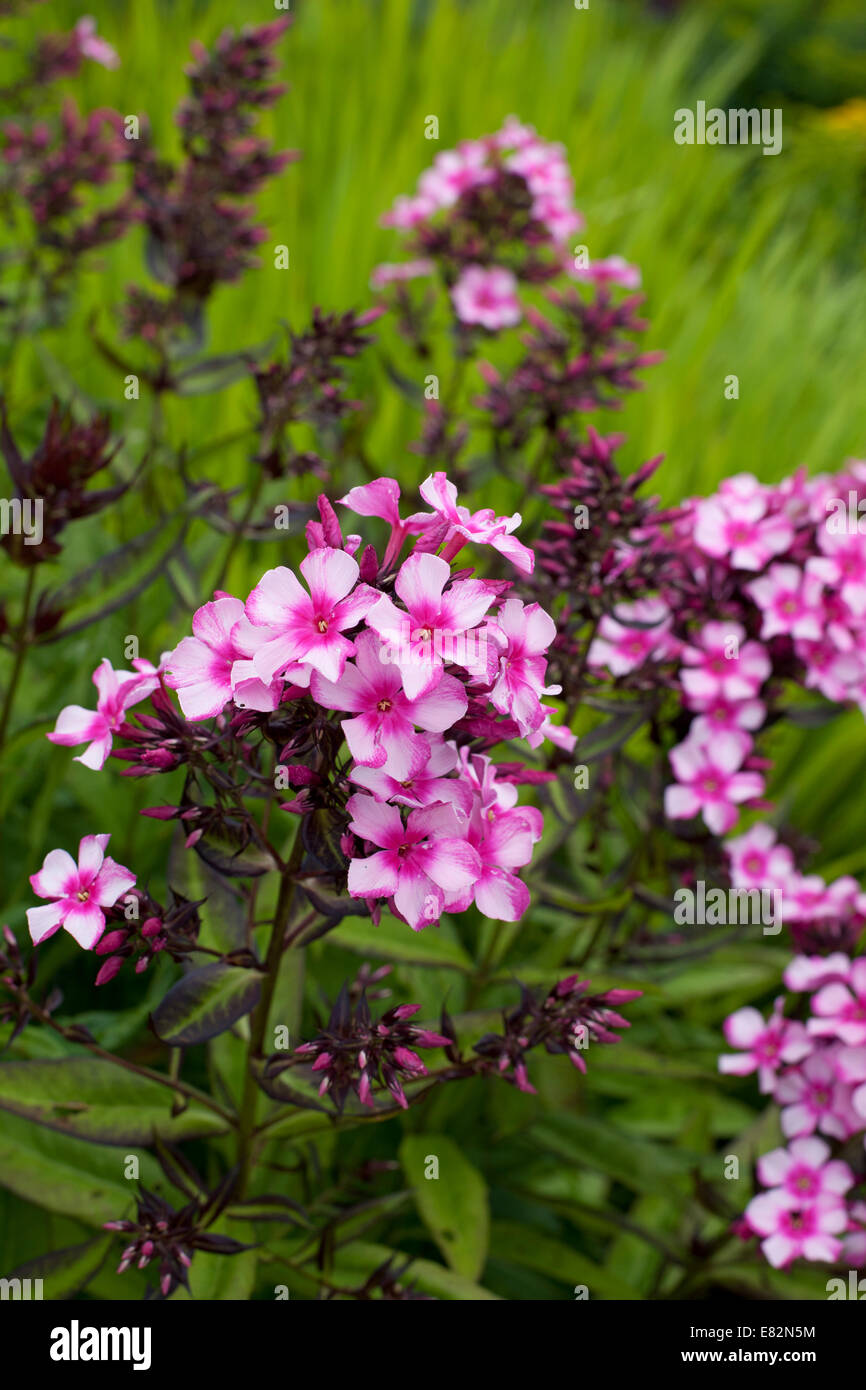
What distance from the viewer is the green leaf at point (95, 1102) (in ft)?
3.95

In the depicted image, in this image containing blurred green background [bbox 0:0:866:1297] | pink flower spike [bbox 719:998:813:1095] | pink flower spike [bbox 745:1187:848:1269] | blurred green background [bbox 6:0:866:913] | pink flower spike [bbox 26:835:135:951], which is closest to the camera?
pink flower spike [bbox 26:835:135:951]

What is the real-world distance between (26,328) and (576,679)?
1.72 m

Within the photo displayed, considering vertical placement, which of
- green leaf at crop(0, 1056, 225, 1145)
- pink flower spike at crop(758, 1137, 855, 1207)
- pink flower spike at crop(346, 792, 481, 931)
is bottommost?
pink flower spike at crop(758, 1137, 855, 1207)

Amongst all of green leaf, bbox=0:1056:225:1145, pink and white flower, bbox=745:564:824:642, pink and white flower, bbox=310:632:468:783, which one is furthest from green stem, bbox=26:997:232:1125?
pink and white flower, bbox=745:564:824:642

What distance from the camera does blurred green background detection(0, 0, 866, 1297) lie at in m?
1.93

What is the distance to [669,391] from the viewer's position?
3.14 m

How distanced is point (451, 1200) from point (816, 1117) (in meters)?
0.52

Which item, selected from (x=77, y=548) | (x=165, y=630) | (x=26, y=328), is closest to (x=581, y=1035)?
(x=165, y=630)

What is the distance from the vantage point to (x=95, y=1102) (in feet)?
4.12

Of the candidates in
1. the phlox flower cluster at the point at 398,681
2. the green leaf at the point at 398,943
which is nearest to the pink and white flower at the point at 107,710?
the phlox flower cluster at the point at 398,681

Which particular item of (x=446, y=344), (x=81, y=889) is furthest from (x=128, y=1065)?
(x=446, y=344)

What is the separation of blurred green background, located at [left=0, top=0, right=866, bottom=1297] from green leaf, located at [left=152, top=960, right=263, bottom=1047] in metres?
0.63

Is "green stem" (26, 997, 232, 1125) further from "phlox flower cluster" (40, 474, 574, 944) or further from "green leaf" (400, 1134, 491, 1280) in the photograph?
"green leaf" (400, 1134, 491, 1280)

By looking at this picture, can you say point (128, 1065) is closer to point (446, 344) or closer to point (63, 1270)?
point (63, 1270)
